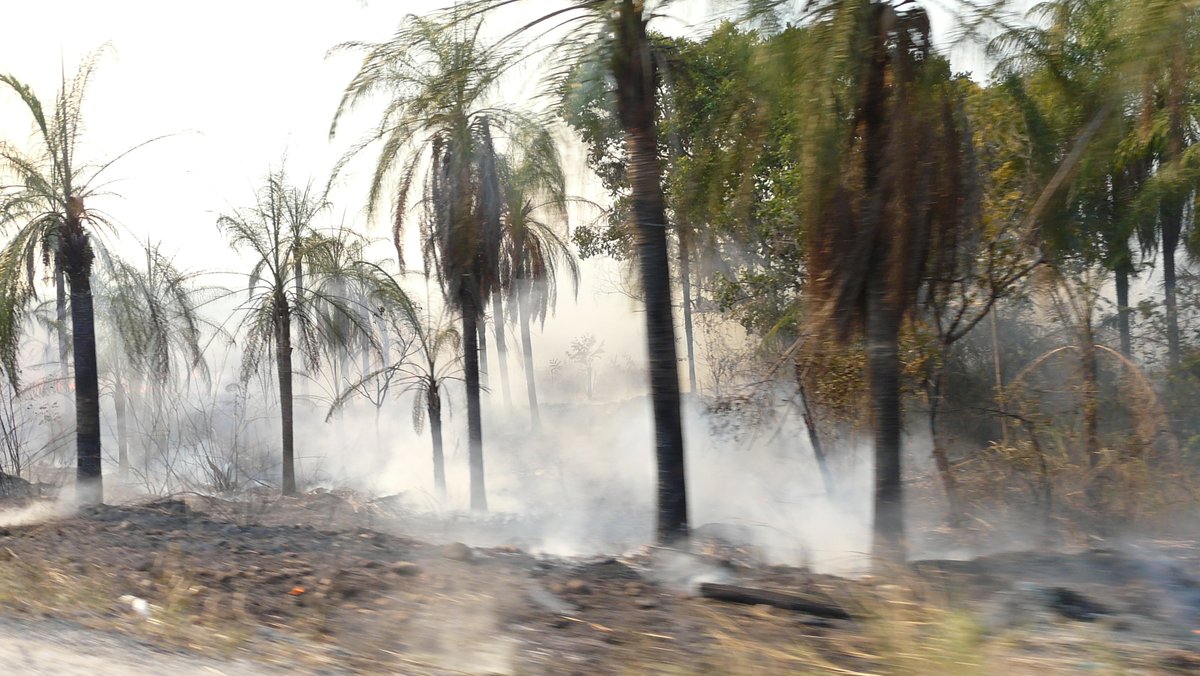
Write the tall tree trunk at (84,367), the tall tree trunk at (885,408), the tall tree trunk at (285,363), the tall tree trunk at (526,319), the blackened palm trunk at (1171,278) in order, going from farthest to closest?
the tall tree trunk at (526,319)
the tall tree trunk at (285,363)
the blackened palm trunk at (1171,278)
the tall tree trunk at (84,367)
the tall tree trunk at (885,408)

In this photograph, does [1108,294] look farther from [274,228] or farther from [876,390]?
[274,228]

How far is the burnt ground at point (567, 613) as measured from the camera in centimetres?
453

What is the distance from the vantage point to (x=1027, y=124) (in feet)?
30.4

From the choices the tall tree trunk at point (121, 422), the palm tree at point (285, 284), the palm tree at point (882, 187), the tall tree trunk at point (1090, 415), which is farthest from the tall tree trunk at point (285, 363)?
the tall tree trunk at point (1090, 415)

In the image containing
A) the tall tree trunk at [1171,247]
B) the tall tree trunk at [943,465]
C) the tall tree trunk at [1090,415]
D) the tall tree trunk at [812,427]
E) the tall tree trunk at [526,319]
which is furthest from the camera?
the tall tree trunk at [526,319]

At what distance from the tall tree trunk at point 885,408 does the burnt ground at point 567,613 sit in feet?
2.35

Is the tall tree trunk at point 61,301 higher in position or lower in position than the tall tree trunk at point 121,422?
higher

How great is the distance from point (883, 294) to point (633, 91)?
9.64 ft

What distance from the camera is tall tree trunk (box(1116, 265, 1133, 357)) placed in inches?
628

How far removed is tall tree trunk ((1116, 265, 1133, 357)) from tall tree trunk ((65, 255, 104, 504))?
54.7ft

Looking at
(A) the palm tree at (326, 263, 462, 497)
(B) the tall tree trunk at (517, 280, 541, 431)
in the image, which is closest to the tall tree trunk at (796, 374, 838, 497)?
(A) the palm tree at (326, 263, 462, 497)

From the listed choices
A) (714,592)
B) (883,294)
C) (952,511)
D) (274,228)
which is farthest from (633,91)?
(274,228)

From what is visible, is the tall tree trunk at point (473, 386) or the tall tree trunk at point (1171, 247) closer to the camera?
the tall tree trunk at point (1171, 247)

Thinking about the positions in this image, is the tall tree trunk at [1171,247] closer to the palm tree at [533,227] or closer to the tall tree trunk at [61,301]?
the palm tree at [533,227]
